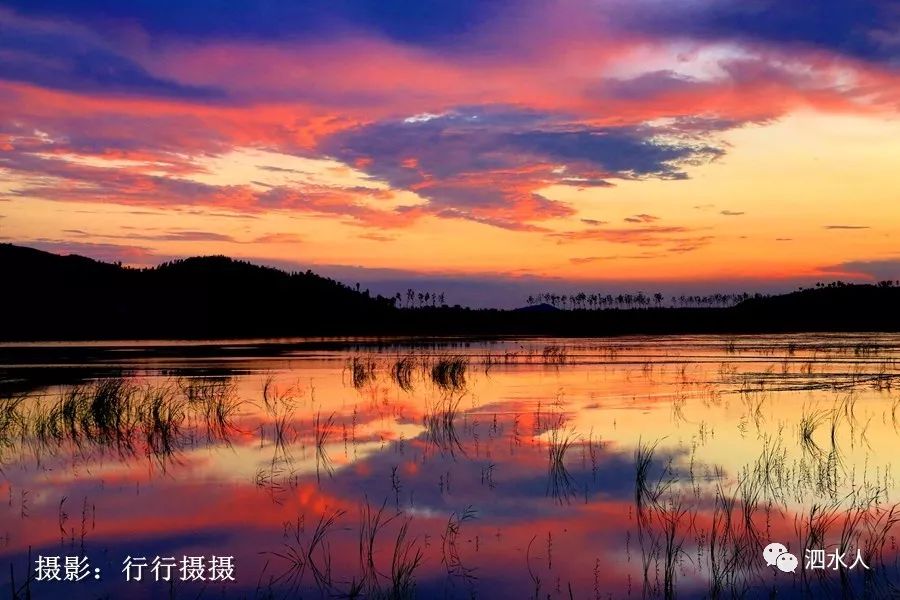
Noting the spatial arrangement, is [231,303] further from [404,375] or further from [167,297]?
[404,375]

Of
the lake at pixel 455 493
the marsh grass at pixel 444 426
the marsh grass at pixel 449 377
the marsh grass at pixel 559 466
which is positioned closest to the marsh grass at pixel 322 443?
the lake at pixel 455 493

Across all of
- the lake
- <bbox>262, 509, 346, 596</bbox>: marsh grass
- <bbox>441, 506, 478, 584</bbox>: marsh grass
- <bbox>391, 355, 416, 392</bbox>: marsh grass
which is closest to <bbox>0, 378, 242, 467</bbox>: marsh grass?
the lake

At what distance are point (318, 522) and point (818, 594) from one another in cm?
646

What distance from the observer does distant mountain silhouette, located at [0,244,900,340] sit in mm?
127625

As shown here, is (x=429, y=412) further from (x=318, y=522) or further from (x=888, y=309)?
(x=888, y=309)

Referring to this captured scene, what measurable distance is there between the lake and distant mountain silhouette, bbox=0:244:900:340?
9607cm

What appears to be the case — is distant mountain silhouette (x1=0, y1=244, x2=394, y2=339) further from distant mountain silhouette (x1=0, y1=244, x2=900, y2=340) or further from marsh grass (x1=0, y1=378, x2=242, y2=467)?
marsh grass (x1=0, y1=378, x2=242, y2=467)

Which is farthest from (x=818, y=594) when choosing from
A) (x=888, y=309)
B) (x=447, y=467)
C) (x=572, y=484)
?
(x=888, y=309)

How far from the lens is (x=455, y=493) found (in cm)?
1320

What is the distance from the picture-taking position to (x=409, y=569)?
31.1 ft

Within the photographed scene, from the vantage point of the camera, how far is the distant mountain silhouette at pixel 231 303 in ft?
419

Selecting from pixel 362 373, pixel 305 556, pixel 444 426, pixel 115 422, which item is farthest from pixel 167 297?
pixel 305 556

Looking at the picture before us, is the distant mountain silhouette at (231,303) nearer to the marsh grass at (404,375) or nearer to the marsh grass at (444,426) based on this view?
the marsh grass at (404,375)

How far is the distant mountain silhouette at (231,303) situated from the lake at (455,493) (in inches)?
3782
